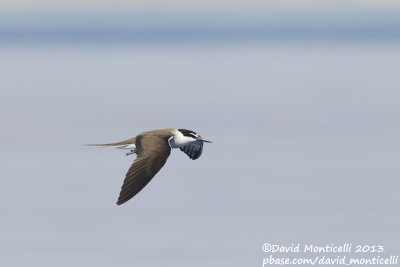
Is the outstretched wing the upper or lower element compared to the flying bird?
upper

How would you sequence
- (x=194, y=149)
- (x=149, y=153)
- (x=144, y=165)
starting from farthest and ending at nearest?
(x=194, y=149) < (x=149, y=153) < (x=144, y=165)

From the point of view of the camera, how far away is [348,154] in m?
27.4

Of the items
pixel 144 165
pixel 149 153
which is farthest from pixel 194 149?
pixel 144 165

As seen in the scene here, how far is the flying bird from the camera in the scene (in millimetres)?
18594

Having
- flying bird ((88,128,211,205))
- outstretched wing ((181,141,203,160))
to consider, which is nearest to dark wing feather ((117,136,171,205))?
flying bird ((88,128,211,205))

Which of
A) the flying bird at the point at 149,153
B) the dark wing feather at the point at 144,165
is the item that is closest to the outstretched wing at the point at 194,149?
the flying bird at the point at 149,153

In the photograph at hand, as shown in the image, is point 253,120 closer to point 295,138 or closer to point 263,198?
point 295,138

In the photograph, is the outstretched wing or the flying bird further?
the outstretched wing

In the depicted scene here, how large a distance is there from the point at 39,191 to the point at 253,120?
1190cm

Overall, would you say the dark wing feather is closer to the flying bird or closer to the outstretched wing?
the flying bird

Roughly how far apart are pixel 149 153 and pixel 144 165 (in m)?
0.37

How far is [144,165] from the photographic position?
19.1 m

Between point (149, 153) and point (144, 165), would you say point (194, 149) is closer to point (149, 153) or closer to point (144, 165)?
point (149, 153)

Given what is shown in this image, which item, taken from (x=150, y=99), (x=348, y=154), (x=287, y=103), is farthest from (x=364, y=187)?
(x=150, y=99)
